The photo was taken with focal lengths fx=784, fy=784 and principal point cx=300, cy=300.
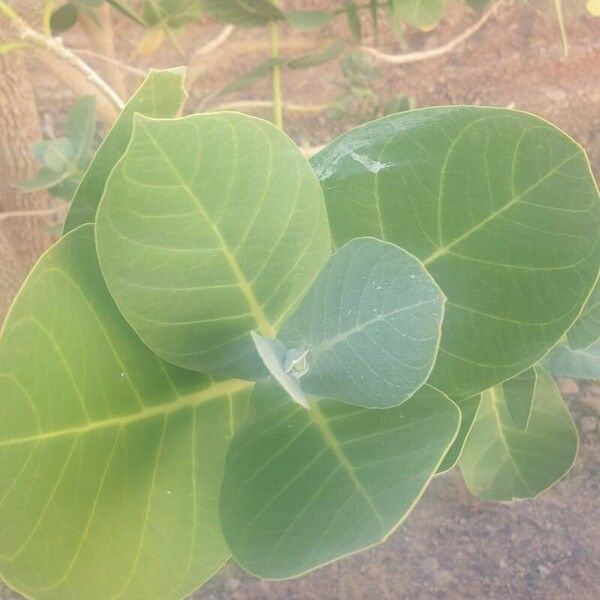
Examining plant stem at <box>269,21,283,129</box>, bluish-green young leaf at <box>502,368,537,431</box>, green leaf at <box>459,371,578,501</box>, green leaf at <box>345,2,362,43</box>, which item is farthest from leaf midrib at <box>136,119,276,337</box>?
green leaf at <box>345,2,362,43</box>

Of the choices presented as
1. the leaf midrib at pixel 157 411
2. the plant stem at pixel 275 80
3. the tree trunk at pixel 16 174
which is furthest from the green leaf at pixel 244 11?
the leaf midrib at pixel 157 411

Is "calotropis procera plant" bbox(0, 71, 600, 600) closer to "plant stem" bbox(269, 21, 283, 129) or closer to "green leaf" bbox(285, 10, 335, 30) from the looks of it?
"plant stem" bbox(269, 21, 283, 129)

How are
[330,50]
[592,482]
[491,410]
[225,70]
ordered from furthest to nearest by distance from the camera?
[225,70]
[330,50]
[592,482]
[491,410]

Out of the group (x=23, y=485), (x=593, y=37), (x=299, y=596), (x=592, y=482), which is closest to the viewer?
(x=23, y=485)

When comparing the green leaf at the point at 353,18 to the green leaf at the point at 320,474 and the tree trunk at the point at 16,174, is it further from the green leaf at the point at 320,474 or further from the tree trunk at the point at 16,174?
the green leaf at the point at 320,474

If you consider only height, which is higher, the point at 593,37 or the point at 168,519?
the point at 168,519

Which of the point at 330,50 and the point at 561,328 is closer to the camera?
the point at 561,328

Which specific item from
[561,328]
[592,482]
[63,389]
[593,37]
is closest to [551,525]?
[592,482]

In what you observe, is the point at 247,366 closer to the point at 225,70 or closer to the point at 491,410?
the point at 491,410
